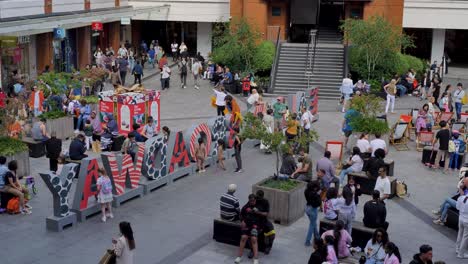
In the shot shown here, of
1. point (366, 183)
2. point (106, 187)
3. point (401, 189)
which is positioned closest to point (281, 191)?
point (366, 183)

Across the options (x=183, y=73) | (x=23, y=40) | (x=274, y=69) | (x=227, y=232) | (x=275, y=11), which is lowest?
(x=227, y=232)

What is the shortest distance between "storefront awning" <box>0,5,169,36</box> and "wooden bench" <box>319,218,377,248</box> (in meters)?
16.8

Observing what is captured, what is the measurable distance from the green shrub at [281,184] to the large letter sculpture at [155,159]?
127 inches

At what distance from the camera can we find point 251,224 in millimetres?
12992

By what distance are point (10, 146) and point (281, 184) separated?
743 cm

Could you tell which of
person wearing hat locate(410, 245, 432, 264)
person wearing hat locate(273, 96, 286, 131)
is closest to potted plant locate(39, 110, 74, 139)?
person wearing hat locate(273, 96, 286, 131)

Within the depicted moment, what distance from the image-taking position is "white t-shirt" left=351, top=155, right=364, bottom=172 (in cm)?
1727

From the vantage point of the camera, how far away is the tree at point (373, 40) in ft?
103

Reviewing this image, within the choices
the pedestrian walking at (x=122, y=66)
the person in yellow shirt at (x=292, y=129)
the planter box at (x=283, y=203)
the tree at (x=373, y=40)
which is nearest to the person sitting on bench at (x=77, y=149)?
the planter box at (x=283, y=203)

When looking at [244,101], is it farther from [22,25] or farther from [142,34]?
[142,34]

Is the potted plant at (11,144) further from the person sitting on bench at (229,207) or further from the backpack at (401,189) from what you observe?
the backpack at (401,189)

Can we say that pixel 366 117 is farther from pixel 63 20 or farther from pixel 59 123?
pixel 63 20

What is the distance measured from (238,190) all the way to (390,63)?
1721 cm

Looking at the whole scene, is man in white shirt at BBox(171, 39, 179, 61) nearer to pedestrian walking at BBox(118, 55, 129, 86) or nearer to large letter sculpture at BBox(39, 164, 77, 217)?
pedestrian walking at BBox(118, 55, 129, 86)
